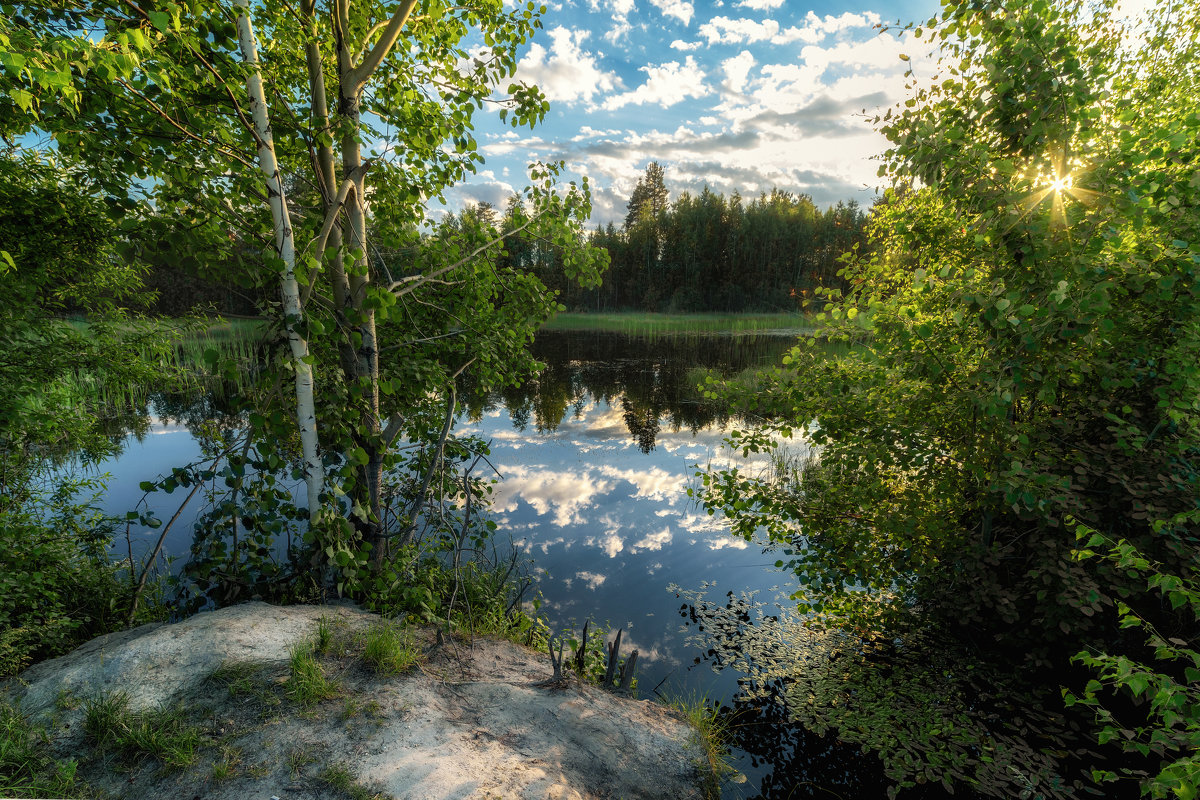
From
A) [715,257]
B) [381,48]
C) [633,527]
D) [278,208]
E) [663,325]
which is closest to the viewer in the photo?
[278,208]

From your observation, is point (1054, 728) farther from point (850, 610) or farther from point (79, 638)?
point (79, 638)

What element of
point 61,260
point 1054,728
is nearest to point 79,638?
point 61,260

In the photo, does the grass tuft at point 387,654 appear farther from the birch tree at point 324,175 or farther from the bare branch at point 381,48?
the bare branch at point 381,48

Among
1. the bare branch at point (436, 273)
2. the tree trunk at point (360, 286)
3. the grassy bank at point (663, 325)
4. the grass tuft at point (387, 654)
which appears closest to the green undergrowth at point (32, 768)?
the grass tuft at point (387, 654)

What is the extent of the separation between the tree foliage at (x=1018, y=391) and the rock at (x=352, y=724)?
260 centimetres

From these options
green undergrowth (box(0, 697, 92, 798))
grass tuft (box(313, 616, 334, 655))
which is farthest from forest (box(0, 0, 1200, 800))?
grass tuft (box(313, 616, 334, 655))

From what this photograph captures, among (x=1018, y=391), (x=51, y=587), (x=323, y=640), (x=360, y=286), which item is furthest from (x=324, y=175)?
(x=1018, y=391)

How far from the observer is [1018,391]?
407cm

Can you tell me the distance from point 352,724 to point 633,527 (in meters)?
6.63

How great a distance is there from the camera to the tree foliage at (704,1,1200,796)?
3.64m

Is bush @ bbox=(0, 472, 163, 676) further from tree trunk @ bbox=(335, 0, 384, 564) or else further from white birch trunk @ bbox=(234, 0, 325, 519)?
white birch trunk @ bbox=(234, 0, 325, 519)

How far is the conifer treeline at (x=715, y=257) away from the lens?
2820 inches

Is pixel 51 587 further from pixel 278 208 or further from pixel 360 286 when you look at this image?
pixel 278 208

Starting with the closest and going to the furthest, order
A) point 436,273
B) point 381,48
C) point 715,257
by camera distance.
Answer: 1. point 381,48
2. point 436,273
3. point 715,257
